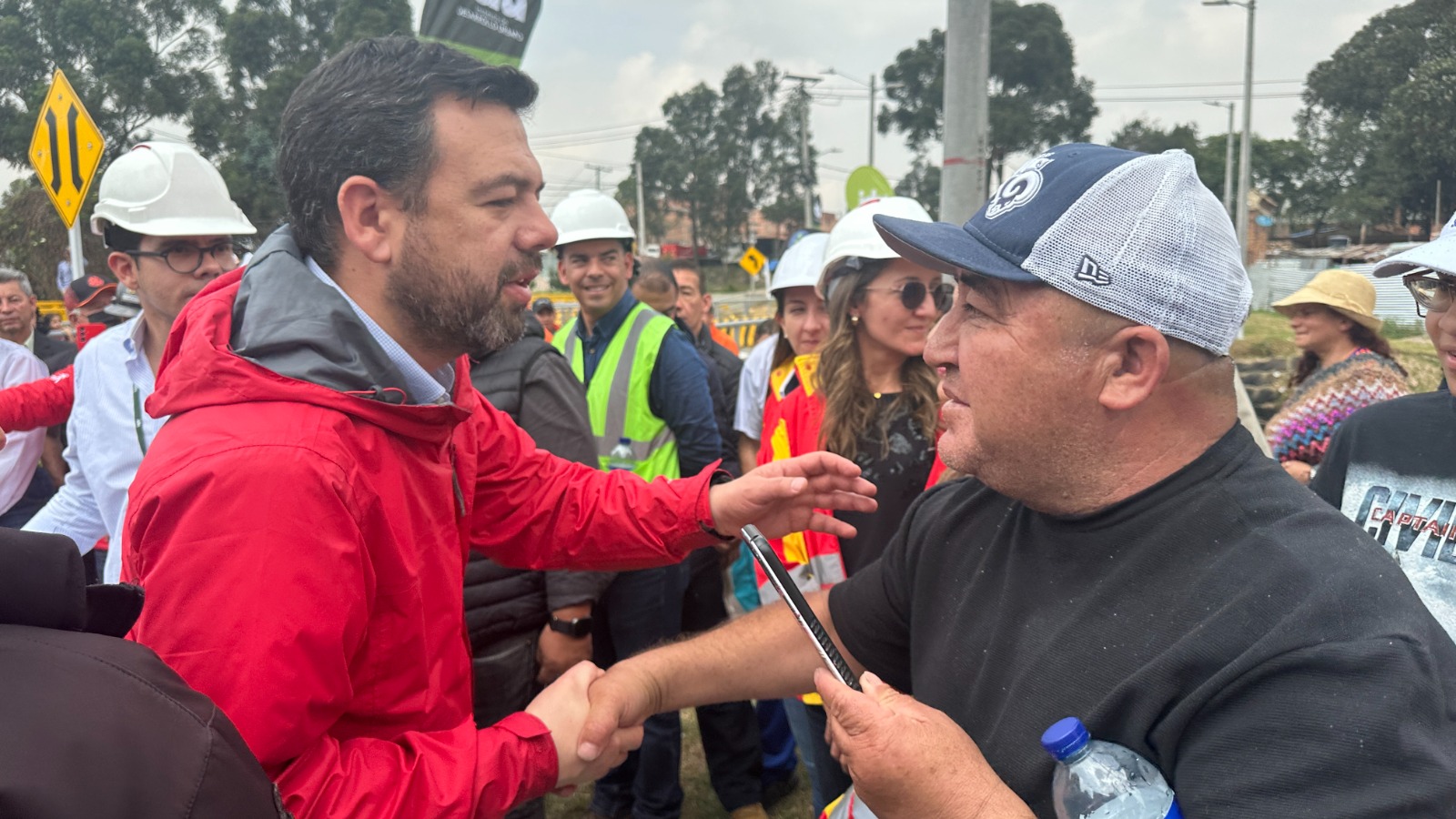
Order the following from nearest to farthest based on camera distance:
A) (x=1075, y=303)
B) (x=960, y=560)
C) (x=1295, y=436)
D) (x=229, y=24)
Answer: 1. (x=1075, y=303)
2. (x=960, y=560)
3. (x=1295, y=436)
4. (x=229, y=24)

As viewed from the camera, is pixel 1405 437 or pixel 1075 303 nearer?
pixel 1075 303

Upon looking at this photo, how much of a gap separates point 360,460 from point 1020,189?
1293mm

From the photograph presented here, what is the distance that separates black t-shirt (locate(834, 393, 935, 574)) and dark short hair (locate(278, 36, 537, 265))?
1.81 m

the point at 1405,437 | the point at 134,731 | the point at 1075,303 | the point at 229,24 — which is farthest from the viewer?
the point at 229,24

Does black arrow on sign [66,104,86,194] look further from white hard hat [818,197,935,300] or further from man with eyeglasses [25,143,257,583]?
white hard hat [818,197,935,300]

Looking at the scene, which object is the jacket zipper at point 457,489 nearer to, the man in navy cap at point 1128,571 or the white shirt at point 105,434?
the man in navy cap at point 1128,571

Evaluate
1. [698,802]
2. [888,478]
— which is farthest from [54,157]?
[888,478]

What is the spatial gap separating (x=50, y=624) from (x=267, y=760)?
0.67 m

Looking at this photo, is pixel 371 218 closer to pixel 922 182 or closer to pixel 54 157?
pixel 54 157

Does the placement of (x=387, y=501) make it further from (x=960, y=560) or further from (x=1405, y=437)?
(x=1405, y=437)

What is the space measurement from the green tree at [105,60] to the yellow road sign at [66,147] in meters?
0.58

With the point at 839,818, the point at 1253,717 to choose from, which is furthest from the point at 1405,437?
the point at 839,818

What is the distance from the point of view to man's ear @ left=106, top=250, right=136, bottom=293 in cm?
343

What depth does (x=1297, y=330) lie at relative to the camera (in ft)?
17.3
